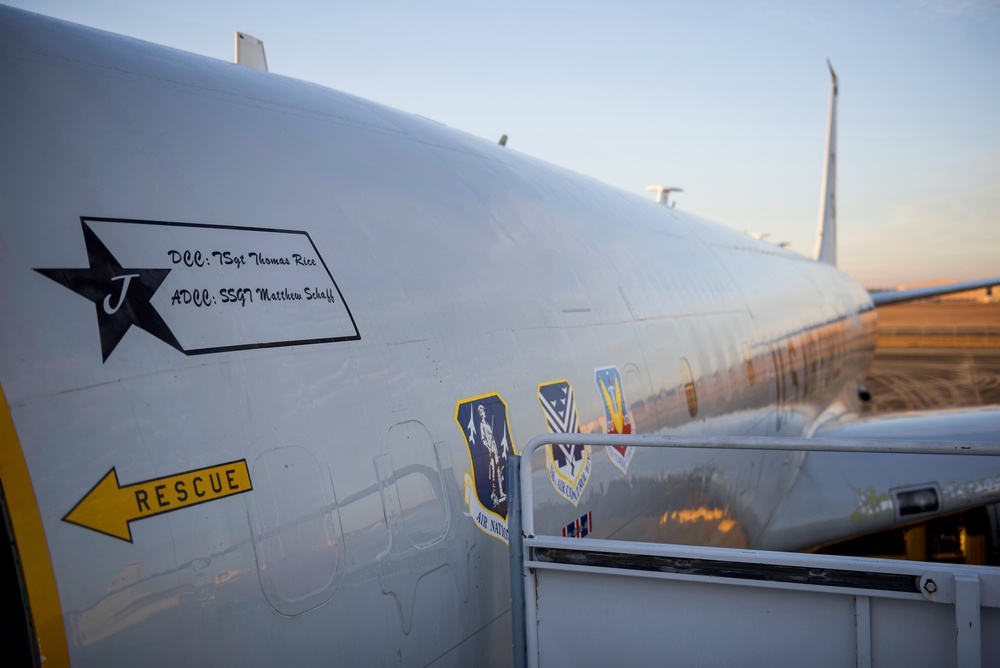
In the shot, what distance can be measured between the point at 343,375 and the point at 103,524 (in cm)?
98

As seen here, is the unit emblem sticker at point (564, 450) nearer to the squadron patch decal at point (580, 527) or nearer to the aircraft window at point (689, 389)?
the squadron patch decal at point (580, 527)

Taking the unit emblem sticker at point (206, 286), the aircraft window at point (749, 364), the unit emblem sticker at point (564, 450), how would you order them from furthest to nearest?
1. the aircraft window at point (749, 364)
2. the unit emblem sticker at point (564, 450)
3. the unit emblem sticker at point (206, 286)

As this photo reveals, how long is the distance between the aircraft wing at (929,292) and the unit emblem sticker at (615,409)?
17.0 meters

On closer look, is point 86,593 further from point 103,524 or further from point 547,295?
point 547,295

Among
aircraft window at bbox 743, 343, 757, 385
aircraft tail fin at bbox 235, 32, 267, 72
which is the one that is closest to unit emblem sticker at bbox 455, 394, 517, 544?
aircraft tail fin at bbox 235, 32, 267, 72

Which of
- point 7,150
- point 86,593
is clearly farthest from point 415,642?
point 7,150

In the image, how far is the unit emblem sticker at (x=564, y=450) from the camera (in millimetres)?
→ 3879

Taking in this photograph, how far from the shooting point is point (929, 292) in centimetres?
1983

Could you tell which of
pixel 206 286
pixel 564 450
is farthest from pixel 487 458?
pixel 206 286

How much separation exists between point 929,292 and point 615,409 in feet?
59.3

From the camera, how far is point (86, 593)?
197cm

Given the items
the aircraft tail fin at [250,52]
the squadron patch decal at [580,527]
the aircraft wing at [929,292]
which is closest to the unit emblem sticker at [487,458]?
the squadron patch decal at [580,527]

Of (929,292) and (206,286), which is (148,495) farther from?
(929,292)

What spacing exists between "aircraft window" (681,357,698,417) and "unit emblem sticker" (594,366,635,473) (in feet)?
4.25
